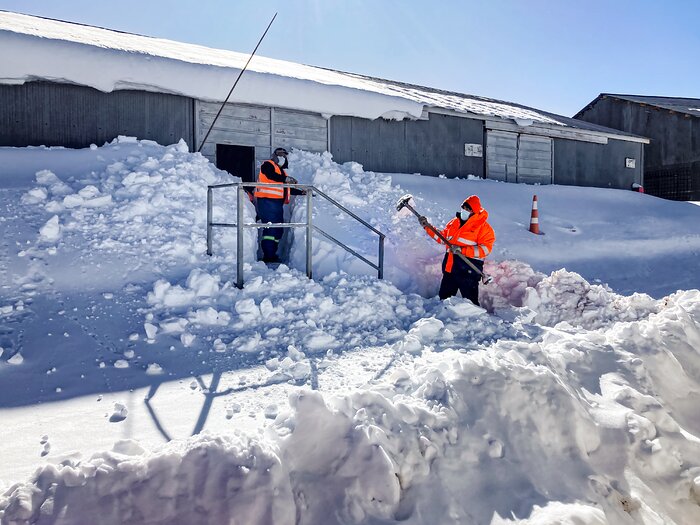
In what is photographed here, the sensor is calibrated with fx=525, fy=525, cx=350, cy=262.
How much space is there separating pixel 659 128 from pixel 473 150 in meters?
12.7

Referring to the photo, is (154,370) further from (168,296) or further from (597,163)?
(597,163)

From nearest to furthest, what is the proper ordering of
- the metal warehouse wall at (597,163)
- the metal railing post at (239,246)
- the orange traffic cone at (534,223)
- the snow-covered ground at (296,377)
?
1. the snow-covered ground at (296,377)
2. the metal railing post at (239,246)
3. the orange traffic cone at (534,223)
4. the metal warehouse wall at (597,163)

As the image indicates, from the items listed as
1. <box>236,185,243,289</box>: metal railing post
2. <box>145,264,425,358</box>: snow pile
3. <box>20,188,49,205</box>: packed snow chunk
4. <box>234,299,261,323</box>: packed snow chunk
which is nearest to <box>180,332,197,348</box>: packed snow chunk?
<box>145,264,425,358</box>: snow pile

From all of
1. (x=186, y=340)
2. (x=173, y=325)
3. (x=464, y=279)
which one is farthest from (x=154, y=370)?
(x=464, y=279)

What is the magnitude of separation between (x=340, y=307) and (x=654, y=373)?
2.95m

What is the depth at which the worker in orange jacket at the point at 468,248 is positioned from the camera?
6.46m

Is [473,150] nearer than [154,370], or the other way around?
[154,370]

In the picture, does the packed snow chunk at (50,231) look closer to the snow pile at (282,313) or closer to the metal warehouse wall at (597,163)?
the snow pile at (282,313)

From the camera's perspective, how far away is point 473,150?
13.1m

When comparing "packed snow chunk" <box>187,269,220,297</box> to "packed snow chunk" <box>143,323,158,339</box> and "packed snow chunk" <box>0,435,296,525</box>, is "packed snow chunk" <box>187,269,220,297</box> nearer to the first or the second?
Result: "packed snow chunk" <box>143,323,158,339</box>

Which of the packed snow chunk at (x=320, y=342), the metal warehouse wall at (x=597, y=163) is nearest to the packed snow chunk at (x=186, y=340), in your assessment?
the packed snow chunk at (x=320, y=342)

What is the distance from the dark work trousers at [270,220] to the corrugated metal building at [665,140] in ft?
64.0

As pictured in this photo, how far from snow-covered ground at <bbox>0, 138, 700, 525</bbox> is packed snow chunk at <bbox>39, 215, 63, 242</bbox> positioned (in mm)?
23

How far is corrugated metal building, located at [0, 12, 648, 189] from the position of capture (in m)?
7.95
